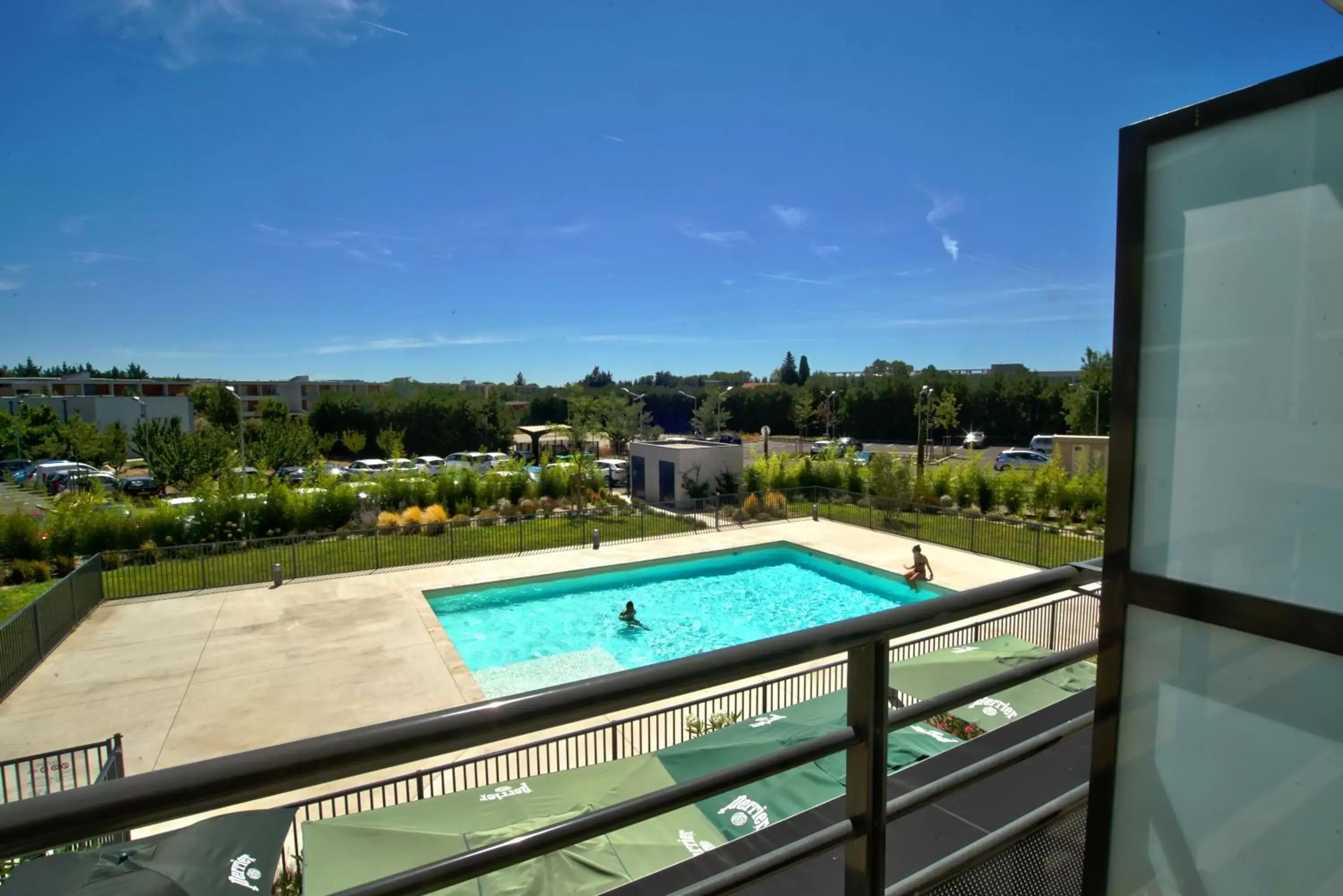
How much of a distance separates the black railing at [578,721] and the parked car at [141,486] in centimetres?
3238

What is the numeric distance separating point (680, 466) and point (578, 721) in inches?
894

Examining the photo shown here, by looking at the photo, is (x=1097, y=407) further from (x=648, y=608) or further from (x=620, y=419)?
(x=648, y=608)

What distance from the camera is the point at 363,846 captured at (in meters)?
4.45

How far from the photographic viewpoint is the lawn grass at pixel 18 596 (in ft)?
40.7

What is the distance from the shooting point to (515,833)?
3.87 meters

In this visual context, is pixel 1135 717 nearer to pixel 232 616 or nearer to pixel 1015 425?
pixel 232 616

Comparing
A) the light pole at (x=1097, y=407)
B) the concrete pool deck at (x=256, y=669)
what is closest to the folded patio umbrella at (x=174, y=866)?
the concrete pool deck at (x=256, y=669)

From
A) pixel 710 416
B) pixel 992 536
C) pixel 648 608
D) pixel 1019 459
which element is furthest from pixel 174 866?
pixel 710 416

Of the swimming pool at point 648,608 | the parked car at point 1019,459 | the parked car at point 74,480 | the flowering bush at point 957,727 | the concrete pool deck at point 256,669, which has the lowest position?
the swimming pool at point 648,608

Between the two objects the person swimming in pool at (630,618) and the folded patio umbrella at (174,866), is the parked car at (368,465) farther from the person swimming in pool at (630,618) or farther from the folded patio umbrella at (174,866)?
the folded patio umbrella at (174,866)

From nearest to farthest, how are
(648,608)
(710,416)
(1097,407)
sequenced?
(648,608) < (1097,407) < (710,416)

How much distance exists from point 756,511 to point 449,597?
10.3 m

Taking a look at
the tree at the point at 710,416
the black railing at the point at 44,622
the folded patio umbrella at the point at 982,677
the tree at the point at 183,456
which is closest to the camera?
the folded patio umbrella at the point at 982,677

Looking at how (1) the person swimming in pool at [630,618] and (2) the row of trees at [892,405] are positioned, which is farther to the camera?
(2) the row of trees at [892,405]
